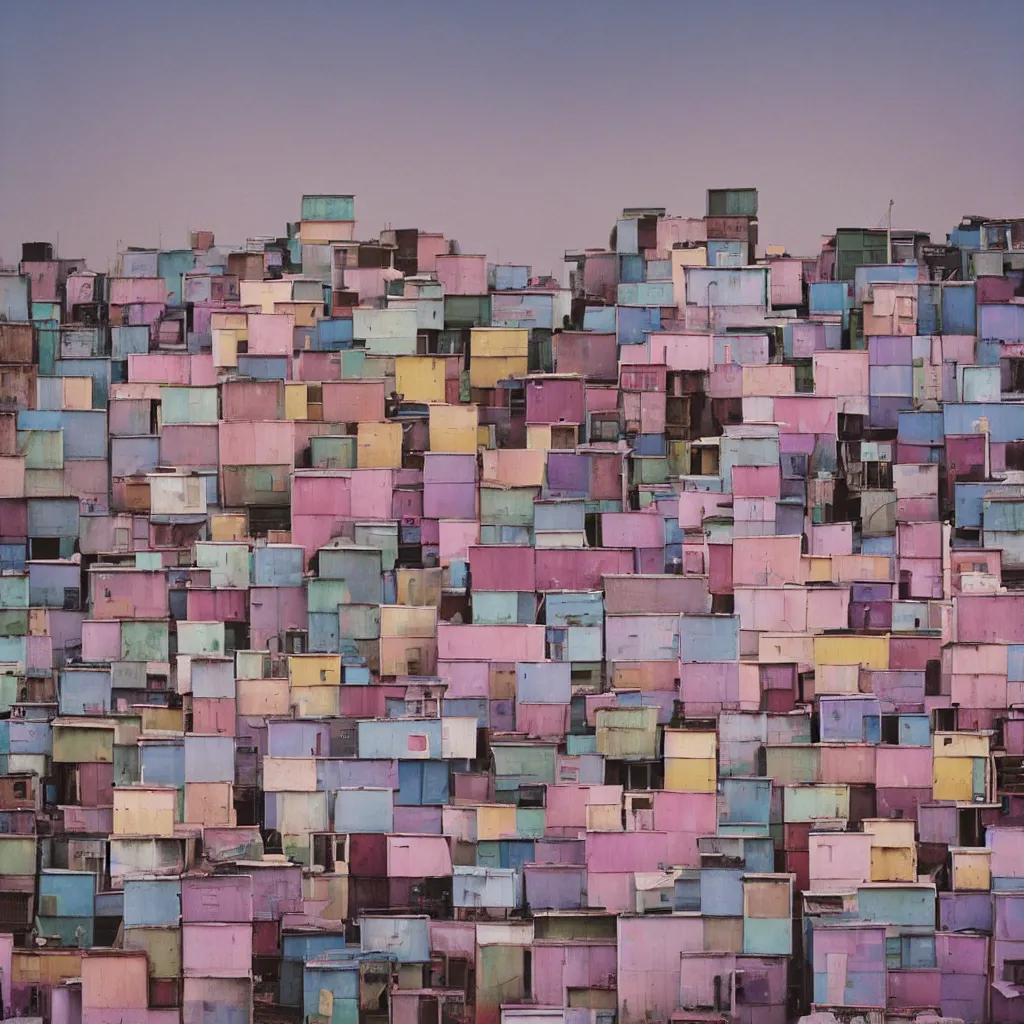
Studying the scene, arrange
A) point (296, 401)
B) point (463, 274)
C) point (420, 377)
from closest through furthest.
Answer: point (296, 401), point (420, 377), point (463, 274)

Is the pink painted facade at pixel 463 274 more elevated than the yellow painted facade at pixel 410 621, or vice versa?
the pink painted facade at pixel 463 274

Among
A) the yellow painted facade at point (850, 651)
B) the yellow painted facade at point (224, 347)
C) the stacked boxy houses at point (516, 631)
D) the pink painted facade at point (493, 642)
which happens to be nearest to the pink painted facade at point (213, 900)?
the stacked boxy houses at point (516, 631)

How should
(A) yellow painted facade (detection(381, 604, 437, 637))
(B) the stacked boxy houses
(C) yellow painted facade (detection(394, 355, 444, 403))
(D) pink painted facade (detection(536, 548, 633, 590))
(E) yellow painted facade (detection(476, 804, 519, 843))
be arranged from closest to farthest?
(B) the stacked boxy houses < (E) yellow painted facade (detection(476, 804, 519, 843)) < (A) yellow painted facade (detection(381, 604, 437, 637)) < (D) pink painted facade (detection(536, 548, 633, 590)) < (C) yellow painted facade (detection(394, 355, 444, 403))

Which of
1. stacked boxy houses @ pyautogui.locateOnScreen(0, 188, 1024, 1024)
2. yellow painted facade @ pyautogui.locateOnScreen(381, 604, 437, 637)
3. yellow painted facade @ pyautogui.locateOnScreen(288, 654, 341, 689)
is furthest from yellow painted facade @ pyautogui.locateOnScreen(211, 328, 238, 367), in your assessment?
yellow painted facade @ pyautogui.locateOnScreen(288, 654, 341, 689)

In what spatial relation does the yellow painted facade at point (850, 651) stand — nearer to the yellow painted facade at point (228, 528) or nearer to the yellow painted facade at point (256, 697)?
the yellow painted facade at point (256, 697)

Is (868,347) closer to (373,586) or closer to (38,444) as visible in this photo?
(373,586)

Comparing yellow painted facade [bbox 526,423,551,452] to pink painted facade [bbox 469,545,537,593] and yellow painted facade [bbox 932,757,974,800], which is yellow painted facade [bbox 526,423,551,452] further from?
yellow painted facade [bbox 932,757,974,800]

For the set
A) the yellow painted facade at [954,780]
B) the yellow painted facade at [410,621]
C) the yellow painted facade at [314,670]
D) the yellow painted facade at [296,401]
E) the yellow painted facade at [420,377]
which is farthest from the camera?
the yellow painted facade at [420,377]

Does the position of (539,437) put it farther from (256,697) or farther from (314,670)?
(256,697)

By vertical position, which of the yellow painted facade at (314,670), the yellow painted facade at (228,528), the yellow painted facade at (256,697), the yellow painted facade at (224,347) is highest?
the yellow painted facade at (224,347)

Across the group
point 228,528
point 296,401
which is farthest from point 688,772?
point 296,401
